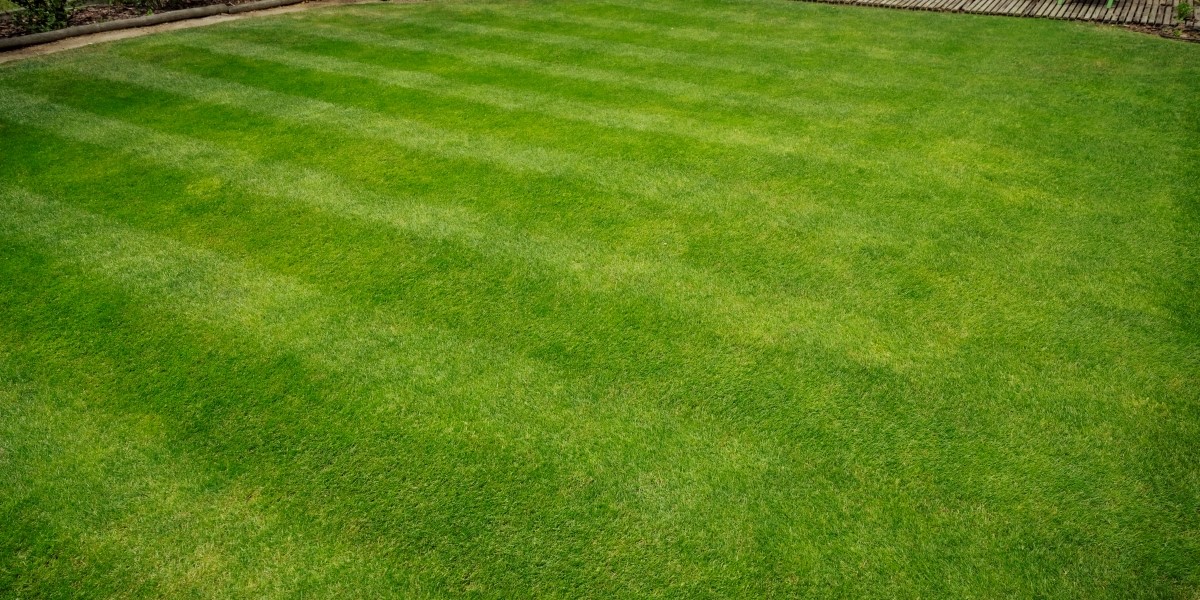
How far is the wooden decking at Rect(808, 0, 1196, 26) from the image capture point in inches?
445

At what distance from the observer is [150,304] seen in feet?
15.7

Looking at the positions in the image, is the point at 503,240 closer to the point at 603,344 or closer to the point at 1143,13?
the point at 603,344

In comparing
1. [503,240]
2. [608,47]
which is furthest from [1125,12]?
[503,240]

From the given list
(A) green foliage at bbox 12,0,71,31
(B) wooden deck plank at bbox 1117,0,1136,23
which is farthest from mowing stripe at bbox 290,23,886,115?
(B) wooden deck plank at bbox 1117,0,1136,23

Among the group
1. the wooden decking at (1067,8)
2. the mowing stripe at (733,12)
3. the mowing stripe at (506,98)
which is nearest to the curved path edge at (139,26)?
the mowing stripe at (506,98)

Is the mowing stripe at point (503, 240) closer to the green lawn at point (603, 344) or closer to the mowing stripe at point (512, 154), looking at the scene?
the green lawn at point (603, 344)

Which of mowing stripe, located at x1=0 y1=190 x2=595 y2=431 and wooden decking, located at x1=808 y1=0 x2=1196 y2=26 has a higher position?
wooden decking, located at x1=808 y1=0 x2=1196 y2=26

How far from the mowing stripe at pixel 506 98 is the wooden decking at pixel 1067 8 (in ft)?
25.7

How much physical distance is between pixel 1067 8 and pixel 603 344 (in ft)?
41.4

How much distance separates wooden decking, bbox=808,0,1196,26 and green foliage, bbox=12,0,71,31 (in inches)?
564

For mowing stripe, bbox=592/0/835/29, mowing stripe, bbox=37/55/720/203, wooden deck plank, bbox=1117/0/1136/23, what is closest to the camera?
mowing stripe, bbox=37/55/720/203

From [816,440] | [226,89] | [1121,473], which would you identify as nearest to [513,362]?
[816,440]

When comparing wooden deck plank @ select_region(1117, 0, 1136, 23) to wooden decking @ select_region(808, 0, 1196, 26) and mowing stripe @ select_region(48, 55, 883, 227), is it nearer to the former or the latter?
wooden decking @ select_region(808, 0, 1196, 26)

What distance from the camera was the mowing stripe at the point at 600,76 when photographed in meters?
8.16
